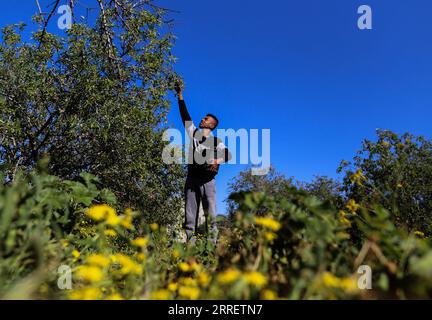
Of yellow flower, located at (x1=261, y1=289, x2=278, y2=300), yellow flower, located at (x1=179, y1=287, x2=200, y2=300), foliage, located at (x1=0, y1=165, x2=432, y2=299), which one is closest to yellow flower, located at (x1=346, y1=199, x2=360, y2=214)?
foliage, located at (x1=0, y1=165, x2=432, y2=299)

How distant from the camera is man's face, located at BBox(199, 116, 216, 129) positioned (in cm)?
686

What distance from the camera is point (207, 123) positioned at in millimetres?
6867

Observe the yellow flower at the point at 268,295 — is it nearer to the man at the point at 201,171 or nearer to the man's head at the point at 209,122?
the man at the point at 201,171

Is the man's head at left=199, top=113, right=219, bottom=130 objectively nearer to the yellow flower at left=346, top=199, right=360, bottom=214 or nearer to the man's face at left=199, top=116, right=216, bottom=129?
the man's face at left=199, top=116, right=216, bottom=129

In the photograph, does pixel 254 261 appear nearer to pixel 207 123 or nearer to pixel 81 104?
pixel 207 123

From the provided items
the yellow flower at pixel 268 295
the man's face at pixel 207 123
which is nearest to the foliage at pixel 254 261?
the yellow flower at pixel 268 295

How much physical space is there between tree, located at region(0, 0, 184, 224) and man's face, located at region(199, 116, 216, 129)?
26.7 feet

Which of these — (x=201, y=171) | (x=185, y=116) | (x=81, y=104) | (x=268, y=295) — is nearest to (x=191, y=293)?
(x=268, y=295)

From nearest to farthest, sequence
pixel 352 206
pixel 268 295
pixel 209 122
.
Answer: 1. pixel 268 295
2. pixel 352 206
3. pixel 209 122

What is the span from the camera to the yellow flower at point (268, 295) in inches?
67.6

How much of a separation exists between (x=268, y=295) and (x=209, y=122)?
17.6 feet

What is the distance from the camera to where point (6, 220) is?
1766mm
